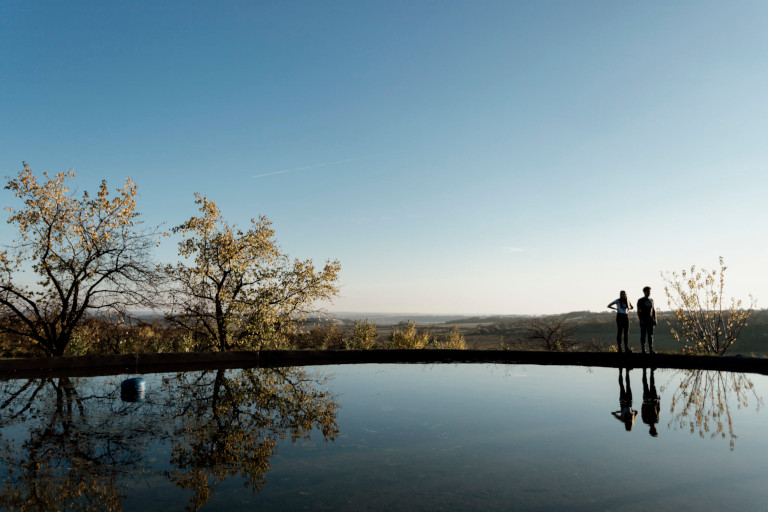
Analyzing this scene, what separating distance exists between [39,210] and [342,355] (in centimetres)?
880

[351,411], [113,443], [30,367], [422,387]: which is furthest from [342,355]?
[113,443]

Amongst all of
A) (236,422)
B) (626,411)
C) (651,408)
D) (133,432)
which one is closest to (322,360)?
(236,422)

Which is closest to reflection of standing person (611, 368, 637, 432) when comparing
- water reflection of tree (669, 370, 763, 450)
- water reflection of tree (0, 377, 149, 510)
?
water reflection of tree (669, 370, 763, 450)

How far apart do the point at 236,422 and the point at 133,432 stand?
4.07ft

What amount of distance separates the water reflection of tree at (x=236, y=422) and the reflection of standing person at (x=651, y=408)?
168 inches

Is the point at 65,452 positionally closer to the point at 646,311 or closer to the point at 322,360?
the point at 322,360

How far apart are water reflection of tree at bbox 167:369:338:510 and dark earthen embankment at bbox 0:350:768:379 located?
1.69 meters

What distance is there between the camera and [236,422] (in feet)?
20.7

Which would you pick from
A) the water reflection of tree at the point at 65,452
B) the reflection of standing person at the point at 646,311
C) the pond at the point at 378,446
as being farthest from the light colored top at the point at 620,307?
the water reflection of tree at the point at 65,452

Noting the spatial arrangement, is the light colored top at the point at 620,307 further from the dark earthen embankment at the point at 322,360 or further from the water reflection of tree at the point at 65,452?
the water reflection of tree at the point at 65,452

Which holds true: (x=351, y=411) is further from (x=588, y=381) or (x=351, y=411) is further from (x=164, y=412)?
(x=588, y=381)

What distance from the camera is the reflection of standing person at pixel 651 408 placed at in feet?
20.9

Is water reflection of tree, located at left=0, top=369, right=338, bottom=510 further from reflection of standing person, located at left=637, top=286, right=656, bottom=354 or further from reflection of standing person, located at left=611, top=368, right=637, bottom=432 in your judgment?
reflection of standing person, located at left=637, top=286, right=656, bottom=354

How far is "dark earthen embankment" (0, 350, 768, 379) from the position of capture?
34.8ft
